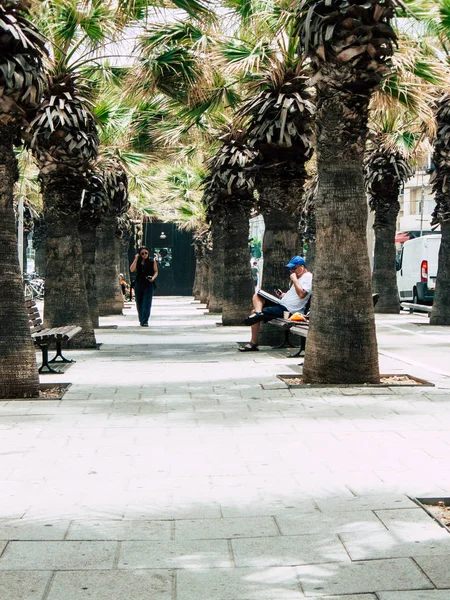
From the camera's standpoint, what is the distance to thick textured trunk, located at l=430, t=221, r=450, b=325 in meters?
21.7

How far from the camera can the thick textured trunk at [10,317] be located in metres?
9.91

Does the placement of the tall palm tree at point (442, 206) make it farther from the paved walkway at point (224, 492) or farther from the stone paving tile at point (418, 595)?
the stone paving tile at point (418, 595)

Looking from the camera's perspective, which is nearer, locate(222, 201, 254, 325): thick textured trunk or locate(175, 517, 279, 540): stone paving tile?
locate(175, 517, 279, 540): stone paving tile

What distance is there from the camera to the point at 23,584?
4.27 metres

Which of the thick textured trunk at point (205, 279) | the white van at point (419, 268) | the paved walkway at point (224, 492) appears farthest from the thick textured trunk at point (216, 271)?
the paved walkway at point (224, 492)

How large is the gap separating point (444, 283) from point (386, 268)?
575 cm

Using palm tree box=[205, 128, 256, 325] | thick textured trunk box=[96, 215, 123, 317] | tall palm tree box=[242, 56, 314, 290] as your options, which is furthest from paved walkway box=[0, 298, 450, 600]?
thick textured trunk box=[96, 215, 123, 317]

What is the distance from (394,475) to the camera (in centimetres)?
634

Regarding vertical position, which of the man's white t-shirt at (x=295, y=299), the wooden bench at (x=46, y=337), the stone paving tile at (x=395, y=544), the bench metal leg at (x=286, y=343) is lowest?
the stone paving tile at (x=395, y=544)

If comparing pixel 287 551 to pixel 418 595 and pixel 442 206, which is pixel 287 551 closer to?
pixel 418 595

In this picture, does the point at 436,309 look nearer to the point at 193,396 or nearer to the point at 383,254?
the point at 383,254

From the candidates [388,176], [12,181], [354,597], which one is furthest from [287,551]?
[388,176]

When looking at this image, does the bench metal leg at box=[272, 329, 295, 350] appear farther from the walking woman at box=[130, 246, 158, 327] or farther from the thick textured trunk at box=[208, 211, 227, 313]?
the thick textured trunk at box=[208, 211, 227, 313]

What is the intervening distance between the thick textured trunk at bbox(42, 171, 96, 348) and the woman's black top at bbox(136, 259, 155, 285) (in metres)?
6.95
